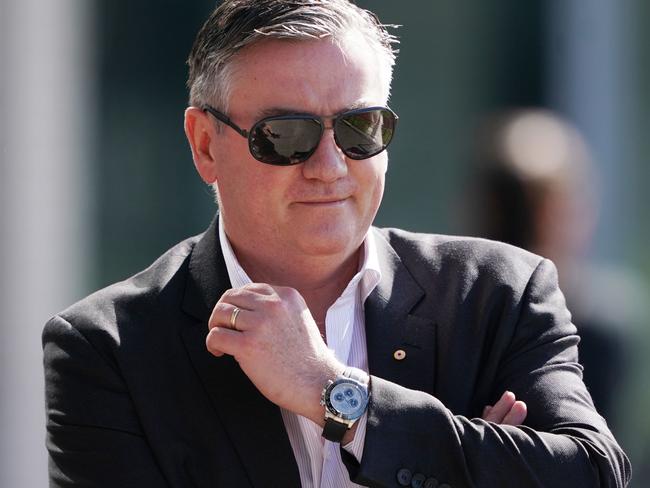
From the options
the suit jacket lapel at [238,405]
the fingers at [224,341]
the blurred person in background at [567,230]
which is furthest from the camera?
the blurred person in background at [567,230]

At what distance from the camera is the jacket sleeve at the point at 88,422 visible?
11.2 feet

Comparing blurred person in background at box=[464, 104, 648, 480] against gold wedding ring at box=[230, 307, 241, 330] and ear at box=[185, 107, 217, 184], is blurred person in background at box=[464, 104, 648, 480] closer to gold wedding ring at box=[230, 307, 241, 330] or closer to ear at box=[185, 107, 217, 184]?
ear at box=[185, 107, 217, 184]

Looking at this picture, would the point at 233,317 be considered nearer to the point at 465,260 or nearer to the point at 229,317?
the point at 229,317

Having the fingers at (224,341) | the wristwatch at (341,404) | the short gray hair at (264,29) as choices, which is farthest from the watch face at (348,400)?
the short gray hair at (264,29)

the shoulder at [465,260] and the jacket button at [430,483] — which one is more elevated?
the shoulder at [465,260]

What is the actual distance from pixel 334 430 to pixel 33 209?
4.06 metres

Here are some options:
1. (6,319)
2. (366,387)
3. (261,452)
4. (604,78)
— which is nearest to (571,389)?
(366,387)

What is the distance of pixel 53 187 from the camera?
23.0 feet

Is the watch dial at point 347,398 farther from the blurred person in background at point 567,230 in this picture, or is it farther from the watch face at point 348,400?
the blurred person in background at point 567,230

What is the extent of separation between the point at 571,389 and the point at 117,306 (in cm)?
121

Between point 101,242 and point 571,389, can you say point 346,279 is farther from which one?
point 101,242

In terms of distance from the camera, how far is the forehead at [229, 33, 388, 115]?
3514mm

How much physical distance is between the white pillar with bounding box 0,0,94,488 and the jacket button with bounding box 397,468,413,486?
3.98 metres

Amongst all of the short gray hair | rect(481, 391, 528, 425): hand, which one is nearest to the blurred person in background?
rect(481, 391, 528, 425): hand
